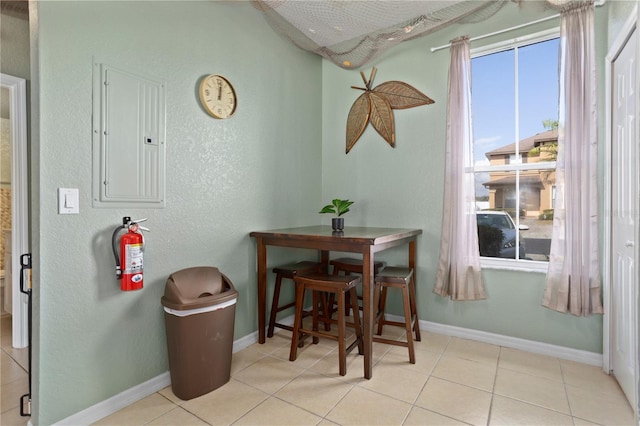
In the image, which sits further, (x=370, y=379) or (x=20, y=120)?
(x=20, y=120)

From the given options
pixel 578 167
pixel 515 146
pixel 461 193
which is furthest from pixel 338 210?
pixel 578 167

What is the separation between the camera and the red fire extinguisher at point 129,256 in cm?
174

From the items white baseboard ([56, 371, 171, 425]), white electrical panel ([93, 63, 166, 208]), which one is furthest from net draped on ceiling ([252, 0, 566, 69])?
white baseboard ([56, 371, 171, 425])

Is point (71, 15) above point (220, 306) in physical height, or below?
above

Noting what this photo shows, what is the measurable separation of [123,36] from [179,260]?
1390mm

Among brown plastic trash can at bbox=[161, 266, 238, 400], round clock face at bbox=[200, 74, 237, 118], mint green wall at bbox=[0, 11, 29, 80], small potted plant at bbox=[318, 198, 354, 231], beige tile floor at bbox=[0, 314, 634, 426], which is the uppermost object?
mint green wall at bbox=[0, 11, 29, 80]

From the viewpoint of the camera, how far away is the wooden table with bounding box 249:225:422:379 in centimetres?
211

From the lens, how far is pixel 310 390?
6.47 ft

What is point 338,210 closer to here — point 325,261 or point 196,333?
point 325,261

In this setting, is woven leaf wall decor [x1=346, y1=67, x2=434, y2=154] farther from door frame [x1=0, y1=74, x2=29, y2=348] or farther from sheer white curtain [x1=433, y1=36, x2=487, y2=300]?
door frame [x1=0, y1=74, x2=29, y2=348]

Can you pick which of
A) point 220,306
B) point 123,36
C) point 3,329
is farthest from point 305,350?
point 3,329

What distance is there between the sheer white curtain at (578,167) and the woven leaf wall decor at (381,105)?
40.2 inches

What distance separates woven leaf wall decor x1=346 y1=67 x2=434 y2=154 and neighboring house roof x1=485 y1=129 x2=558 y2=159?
0.73 metres

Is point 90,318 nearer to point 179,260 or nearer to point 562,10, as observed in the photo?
point 179,260
